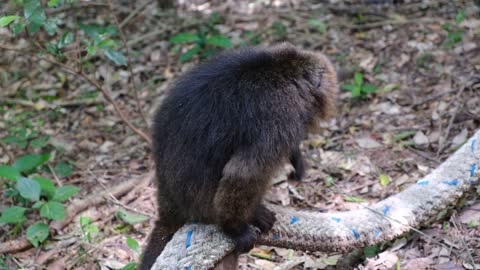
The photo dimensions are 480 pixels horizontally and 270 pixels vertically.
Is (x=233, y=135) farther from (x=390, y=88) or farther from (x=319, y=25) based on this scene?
(x=319, y=25)

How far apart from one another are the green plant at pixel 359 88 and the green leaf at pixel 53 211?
300 centimetres

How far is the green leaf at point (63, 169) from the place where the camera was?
499 centimetres

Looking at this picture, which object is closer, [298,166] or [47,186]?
[298,166]

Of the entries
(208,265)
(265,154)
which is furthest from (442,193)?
(208,265)

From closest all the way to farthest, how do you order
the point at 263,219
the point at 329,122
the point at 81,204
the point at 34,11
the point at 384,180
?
the point at 263,219
the point at 34,11
the point at 384,180
the point at 81,204
the point at 329,122

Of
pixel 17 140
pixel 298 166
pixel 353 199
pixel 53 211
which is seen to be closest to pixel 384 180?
pixel 353 199

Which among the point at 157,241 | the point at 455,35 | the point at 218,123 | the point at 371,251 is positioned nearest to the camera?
the point at 218,123

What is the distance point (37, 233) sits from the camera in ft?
13.6

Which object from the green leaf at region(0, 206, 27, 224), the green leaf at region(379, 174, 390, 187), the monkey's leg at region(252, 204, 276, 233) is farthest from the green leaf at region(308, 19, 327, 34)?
the green leaf at region(0, 206, 27, 224)

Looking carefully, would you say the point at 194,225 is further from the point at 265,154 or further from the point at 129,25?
the point at 129,25

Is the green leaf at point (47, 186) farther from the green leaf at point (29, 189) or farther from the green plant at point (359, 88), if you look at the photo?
the green plant at point (359, 88)

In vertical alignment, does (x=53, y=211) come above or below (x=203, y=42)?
below

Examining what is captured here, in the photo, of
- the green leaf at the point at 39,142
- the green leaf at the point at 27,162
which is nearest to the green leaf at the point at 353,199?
the green leaf at the point at 27,162

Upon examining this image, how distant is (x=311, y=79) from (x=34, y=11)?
6.72 feet
